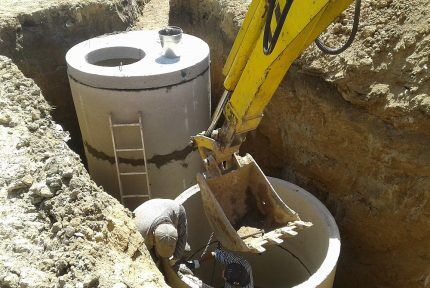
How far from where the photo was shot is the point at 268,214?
547 cm

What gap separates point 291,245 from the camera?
642cm

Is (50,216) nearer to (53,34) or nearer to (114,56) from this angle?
(114,56)

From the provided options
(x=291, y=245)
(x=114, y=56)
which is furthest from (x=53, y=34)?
(x=291, y=245)

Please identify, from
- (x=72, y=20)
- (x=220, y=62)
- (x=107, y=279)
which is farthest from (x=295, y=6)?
(x=72, y=20)

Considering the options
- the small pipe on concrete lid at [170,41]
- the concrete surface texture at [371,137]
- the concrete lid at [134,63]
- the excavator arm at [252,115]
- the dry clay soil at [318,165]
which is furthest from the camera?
the small pipe on concrete lid at [170,41]

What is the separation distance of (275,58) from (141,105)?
2697mm

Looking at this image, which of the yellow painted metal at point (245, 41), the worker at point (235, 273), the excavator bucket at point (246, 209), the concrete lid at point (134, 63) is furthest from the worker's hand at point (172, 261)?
the concrete lid at point (134, 63)

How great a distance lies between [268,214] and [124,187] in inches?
92.9

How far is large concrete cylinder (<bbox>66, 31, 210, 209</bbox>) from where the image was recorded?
597cm

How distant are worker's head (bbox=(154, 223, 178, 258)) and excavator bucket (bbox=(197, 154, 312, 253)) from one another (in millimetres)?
614

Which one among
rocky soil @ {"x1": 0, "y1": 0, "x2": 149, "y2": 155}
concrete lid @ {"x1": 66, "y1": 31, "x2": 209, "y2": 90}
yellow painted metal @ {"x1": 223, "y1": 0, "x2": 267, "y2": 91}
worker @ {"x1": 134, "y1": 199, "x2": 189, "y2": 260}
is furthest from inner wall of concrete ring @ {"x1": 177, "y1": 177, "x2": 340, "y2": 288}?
rocky soil @ {"x1": 0, "y1": 0, "x2": 149, "y2": 155}

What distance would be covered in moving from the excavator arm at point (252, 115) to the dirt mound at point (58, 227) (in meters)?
1.26

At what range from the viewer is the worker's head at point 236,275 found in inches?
200

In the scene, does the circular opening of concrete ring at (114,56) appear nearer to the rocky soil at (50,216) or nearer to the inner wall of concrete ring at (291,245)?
the rocky soil at (50,216)
